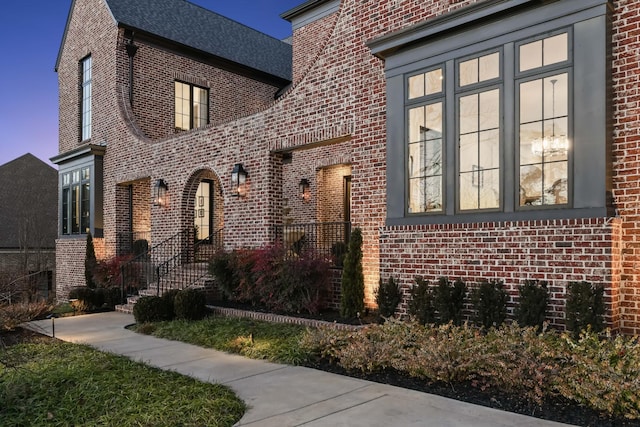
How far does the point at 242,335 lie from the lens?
719 cm

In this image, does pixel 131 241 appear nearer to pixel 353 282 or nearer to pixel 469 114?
pixel 353 282

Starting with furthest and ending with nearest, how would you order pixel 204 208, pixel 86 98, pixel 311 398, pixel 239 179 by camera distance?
1. pixel 86 98
2. pixel 204 208
3. pixel 239 179
4. pixel 311 398

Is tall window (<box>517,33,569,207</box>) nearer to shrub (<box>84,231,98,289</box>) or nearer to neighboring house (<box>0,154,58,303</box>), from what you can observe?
shrub (<box>84,231,98,289</box>)

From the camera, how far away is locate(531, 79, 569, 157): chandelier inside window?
5.82m

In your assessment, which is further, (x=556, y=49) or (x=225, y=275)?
(x=225, y=275)

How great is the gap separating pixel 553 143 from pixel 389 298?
10.2 feet

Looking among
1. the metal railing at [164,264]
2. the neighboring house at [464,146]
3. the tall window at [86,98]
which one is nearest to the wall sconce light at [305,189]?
the neighboring house at [464,146]

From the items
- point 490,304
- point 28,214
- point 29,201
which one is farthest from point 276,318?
point 29,201

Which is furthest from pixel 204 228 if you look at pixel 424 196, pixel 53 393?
pixel 53 393

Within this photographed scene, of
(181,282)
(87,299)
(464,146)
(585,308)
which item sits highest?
(464,146)

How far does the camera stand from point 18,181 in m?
30.5

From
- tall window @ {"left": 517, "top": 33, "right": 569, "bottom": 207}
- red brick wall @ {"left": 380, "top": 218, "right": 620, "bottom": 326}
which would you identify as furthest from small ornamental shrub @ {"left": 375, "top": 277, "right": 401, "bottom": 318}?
tall window @ {"left": 517, "top": 33, "right": 569, "bottom": 207}

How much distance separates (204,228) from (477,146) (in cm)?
1043

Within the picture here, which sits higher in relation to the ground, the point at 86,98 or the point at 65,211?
the point at 86,98
